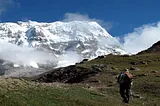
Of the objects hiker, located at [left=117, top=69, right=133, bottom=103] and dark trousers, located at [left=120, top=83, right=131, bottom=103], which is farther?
dark trousers, located at [left=120, top=83, right=131, bottom=103]

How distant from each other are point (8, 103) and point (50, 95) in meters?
6.43

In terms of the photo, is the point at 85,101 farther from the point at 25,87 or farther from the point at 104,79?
the point at 104,79

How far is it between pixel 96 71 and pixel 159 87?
36.2 m

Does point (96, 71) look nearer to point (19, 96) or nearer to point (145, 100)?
point (145, 100)

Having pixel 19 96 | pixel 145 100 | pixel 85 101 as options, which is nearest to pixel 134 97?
pixel 145 100

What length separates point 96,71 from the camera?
298 ft

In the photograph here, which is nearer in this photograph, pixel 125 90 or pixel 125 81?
pixel 125 81

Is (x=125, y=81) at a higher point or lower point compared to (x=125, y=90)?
higher

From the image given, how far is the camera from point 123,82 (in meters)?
36.8

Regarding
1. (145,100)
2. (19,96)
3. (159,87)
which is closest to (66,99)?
(19,96)

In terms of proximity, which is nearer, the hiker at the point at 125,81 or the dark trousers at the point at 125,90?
the hiker at the point at 125,81

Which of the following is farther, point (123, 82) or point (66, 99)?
point (123, 82)

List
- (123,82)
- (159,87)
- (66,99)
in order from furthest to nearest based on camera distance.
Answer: (159,87), (123,82), (66,99)

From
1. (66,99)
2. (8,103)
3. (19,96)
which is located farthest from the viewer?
(66,99)
